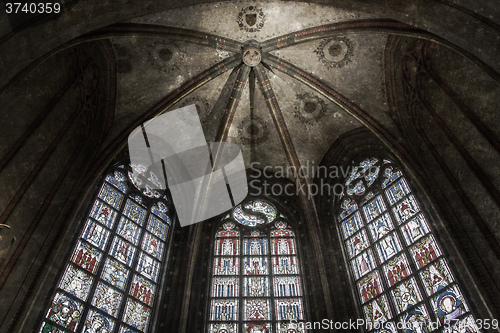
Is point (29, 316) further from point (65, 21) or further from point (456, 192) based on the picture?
point (456, 192)

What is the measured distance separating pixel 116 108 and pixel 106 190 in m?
2.62

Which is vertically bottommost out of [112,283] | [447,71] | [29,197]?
[112,283]

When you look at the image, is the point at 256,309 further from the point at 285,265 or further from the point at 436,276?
the point at 436,276

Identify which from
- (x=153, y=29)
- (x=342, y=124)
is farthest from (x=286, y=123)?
(x=153, y=29)

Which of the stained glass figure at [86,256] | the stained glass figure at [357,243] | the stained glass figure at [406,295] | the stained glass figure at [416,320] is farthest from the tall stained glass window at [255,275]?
the stained glass figure at [86,256]

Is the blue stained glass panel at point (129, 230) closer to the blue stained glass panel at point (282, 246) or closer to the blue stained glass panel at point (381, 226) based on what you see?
the blue stained glass panel at point (282, 246)

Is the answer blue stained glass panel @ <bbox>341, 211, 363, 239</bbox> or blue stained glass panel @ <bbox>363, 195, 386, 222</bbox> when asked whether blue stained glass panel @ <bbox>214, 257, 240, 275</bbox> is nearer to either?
blue stained glass panel @ <bbox>341, 211, 363, 239</bbox>

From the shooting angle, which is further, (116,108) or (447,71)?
(116,108)

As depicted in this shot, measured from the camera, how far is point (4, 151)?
28.3ft

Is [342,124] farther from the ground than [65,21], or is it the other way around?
[342,124]

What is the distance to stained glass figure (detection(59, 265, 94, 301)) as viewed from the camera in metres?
9.27

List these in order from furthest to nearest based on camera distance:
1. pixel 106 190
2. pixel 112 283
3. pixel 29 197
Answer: pixel 106 190, pixel 112 283, pixel 29 197

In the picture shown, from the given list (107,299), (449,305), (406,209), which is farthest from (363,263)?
(107,299)

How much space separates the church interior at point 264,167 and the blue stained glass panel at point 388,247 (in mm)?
67
